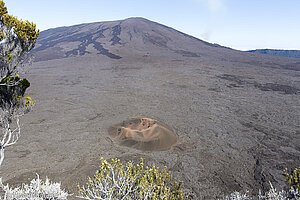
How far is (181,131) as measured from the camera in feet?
44.5

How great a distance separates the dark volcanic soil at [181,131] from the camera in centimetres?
891

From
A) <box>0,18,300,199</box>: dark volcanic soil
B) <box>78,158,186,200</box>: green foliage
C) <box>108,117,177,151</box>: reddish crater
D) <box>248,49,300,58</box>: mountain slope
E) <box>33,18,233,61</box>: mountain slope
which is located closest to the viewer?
<box>78,158,186,200</box>: green foliage

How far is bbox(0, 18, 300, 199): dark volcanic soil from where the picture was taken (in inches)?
351

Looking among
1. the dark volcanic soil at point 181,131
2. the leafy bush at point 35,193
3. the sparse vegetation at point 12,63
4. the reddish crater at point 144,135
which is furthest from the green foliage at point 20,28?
the reddish crater at point 144,135

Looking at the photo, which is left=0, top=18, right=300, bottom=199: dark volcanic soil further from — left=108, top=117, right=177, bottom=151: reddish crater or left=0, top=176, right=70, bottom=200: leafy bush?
left=0, top=176, right=70, bottom=200: leafy bush

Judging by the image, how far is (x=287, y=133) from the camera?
13367 mm

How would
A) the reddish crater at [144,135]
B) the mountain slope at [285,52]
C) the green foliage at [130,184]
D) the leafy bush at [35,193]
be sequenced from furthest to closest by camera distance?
the mountain slope at [285,52]
the reddish crater at [144,135]
the leafy bush at [35,193]
the green foliage at [130,184]

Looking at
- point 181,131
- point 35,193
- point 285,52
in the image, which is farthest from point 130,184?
point 285,52

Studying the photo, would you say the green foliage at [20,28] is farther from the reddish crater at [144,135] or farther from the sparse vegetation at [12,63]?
the reddish crater at [144,135]

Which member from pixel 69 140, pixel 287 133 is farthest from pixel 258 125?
pixel 69 140

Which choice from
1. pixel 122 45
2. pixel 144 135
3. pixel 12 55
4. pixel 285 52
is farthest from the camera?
pixel 285 52

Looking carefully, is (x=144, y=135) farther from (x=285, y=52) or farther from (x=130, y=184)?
(x=285, y=52)

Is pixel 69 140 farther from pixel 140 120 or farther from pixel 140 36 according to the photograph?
pixel 140 36

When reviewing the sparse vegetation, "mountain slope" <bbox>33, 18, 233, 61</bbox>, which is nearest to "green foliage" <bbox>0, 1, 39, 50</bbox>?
the sparse vegetation
